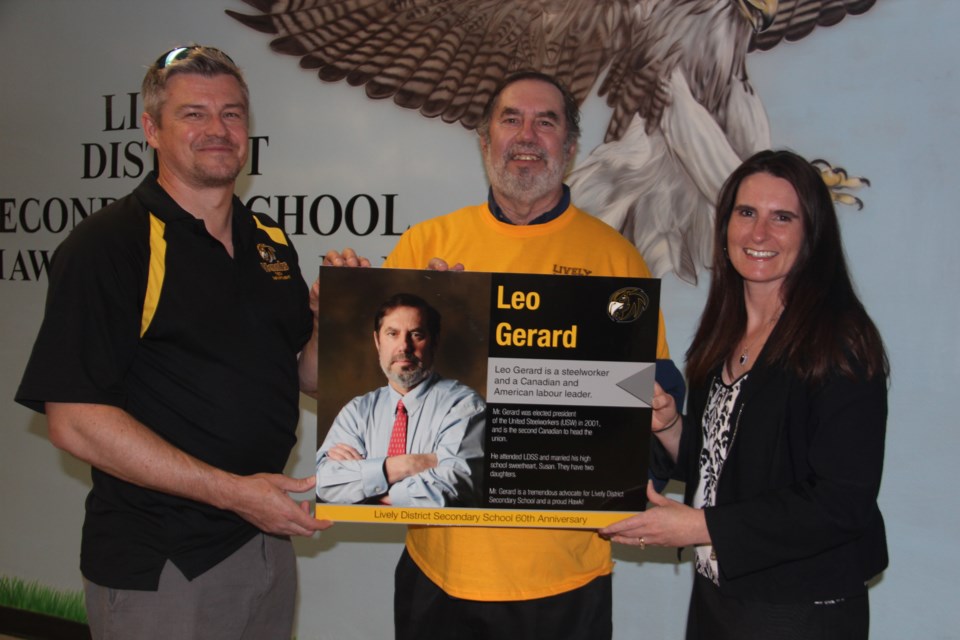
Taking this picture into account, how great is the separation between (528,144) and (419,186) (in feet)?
3.95

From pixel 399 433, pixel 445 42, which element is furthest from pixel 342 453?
pixel 445 42

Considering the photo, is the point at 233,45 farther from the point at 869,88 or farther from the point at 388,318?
the point at 869,88

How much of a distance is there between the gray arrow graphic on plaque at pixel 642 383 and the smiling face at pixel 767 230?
28 centimetres

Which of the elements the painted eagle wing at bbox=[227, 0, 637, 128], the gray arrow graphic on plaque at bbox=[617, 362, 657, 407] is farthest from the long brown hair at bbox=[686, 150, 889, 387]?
the painted eagle wing at bbox=[227, 0, 637, 128]

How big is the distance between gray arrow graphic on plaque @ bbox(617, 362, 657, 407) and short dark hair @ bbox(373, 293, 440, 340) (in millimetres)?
408

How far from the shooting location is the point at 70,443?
4.99ft

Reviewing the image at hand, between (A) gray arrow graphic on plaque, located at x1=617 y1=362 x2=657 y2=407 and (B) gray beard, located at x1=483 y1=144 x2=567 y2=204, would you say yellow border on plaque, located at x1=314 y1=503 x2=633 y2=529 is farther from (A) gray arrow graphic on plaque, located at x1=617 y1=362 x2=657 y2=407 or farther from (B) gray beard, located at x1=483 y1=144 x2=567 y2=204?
(B) gray beard, located at x1=483 y1=144 x2=567 y2=204

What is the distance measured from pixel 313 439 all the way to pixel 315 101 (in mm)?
1430

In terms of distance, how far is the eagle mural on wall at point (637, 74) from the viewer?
2543 millimetres

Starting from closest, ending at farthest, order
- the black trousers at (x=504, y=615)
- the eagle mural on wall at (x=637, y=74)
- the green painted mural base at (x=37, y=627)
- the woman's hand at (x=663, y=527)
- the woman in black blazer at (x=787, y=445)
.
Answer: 1. the woman in black blazer at (x=787, y=445)
2. the woman's hand at (x=663, y=527)
3. the black trousers at (x=504, y=615)
4. the eagle mural on wall at (x=637, y=74)
5. the green painted mural base at (x=37, y=627)

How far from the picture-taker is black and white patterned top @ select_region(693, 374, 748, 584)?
1556 mm

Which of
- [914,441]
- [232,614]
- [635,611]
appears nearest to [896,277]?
[914,441]

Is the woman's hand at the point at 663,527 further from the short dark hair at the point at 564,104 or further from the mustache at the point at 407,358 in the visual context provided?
the short dark hair at the point at 564,104

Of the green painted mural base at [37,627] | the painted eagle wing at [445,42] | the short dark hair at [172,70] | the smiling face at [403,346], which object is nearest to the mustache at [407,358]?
the smiling face at [403,346]
